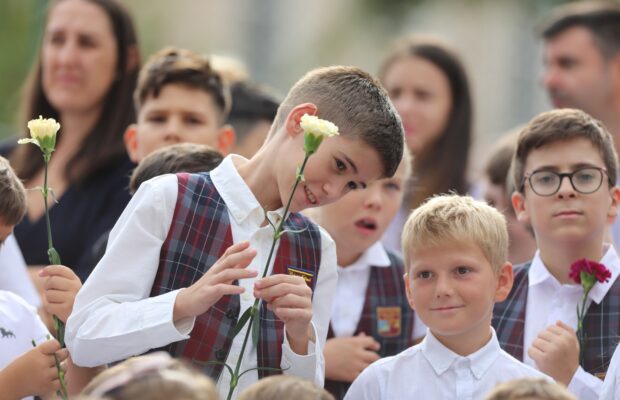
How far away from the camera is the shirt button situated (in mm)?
3926

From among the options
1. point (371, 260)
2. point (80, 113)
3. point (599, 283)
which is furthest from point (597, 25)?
point (80, 113)

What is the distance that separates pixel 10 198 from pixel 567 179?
2073mm

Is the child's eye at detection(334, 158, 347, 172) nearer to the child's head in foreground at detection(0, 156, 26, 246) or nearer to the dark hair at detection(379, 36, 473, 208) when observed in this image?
the child's head in foreground at detection(0, 156, 26, 246)

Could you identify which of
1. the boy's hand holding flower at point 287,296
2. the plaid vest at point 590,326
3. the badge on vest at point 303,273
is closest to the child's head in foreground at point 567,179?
the plaid vest at point 590,326

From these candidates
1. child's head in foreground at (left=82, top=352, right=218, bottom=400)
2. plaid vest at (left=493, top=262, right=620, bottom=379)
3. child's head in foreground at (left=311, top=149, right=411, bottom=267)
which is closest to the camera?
child's head in foreground at (left=82, top=352, right=218, bottom=400)

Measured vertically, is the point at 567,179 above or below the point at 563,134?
below

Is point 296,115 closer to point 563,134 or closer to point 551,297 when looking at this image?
point 563,134

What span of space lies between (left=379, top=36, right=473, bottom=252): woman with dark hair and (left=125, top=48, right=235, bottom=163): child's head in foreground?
1.26 meters

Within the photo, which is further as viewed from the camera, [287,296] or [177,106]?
[177,106]

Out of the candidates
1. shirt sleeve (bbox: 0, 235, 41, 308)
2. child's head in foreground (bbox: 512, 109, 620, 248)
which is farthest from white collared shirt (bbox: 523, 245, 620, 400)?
shirt sleeve (bbox: 0, 235, 41, 308)

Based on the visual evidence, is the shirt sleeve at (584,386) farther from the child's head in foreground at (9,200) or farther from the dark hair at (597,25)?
the dark hair at (597,25)

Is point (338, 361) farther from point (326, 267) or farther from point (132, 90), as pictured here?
point (132, 90)

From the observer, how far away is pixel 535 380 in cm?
322

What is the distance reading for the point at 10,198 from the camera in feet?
14.0
